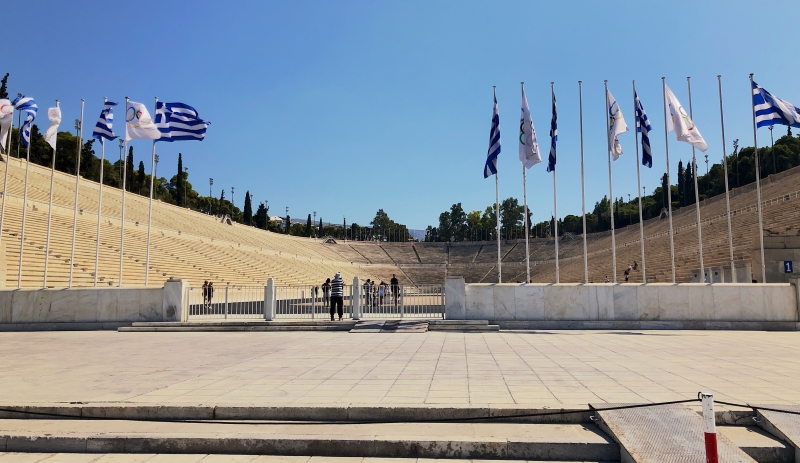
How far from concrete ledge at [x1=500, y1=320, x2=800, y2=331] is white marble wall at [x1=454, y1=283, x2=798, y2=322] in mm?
174

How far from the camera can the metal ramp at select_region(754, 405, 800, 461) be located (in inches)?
189

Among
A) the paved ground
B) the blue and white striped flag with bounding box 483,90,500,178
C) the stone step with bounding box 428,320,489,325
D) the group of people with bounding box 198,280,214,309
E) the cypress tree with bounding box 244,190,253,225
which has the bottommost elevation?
the paved ground

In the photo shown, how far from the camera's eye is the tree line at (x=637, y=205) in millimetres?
74750

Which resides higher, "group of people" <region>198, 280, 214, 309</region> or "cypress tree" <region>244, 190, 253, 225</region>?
"cypress tree" <region>244, 190, 253, 225</region>

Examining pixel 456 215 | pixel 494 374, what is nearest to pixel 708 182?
pixel 456 215

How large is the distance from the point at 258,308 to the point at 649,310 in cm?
1394

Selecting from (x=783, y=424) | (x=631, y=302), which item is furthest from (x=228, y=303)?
(x=783, y=424)

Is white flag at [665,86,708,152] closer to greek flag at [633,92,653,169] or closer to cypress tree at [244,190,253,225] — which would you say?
greek flag at [633,92,653,169]

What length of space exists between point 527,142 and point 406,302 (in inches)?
294

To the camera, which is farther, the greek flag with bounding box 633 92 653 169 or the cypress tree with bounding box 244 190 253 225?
the cypress tree with bounding box 244 190 253 225

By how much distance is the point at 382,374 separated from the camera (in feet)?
27.0

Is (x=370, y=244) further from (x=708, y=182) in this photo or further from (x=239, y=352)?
(x=239, y=352)

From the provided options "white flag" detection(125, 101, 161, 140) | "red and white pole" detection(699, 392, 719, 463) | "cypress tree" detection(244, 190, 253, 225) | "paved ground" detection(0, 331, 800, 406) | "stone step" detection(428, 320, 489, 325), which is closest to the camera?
"red and white pole" detection(699, 392, 719, 463)

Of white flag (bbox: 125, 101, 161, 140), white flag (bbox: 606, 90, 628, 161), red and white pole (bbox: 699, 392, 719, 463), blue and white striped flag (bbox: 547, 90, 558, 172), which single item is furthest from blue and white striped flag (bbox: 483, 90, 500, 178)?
red and white pole (bbox: 699, 392, 719, 463)
